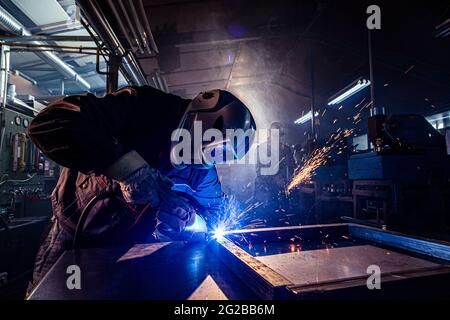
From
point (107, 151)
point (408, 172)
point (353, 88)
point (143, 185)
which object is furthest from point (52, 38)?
point (353, 88)

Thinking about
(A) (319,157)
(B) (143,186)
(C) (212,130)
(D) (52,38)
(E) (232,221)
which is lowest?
(E) (232,221)

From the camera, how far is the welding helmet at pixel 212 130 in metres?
1.50

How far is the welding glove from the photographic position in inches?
48.5

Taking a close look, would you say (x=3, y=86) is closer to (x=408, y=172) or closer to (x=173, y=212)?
(x=173, y=212)

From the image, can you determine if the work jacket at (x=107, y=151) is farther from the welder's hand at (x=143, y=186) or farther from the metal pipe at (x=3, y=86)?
the metal pipe at (x=3, y=86)

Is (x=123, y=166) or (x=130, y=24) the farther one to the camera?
(x=130, y=24)

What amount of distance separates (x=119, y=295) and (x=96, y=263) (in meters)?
0.36

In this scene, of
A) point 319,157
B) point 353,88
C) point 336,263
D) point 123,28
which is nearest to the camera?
point 336,263

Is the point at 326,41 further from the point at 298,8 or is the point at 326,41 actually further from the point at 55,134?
the point at 55,134

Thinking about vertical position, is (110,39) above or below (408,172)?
above

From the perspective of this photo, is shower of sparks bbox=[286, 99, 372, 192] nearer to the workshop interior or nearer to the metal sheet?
the workshop interior

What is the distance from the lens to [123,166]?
1230mm

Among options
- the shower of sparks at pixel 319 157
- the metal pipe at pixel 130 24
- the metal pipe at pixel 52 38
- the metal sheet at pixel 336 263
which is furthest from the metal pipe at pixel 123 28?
the shower of sparks at pixel 319 157

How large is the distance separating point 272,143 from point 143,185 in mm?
5913
